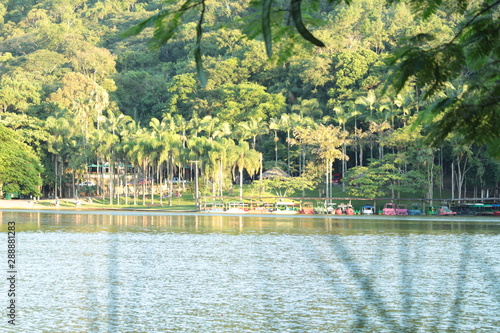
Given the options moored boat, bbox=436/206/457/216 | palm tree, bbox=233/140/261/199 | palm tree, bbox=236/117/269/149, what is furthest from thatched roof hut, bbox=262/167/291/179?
moored boat, bbox=436/206/457/216

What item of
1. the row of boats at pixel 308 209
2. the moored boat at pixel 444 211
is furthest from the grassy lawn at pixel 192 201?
the moored boat at pixel 444 211

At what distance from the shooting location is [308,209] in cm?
8119

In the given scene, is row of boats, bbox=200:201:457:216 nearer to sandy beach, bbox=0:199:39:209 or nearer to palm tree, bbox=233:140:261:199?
palm tree, bbox=233:140:261:199

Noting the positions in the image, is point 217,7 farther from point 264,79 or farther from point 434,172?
point 434,172

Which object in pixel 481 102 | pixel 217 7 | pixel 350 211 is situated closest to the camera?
pixel 481 102

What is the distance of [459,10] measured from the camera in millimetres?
7438

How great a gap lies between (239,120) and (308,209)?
2288 centimetres

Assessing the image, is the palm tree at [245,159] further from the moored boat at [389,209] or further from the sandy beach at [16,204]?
the sandy beach at [16,204]

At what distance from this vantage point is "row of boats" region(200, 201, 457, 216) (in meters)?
78.6

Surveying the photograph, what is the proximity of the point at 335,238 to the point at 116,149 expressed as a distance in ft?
153

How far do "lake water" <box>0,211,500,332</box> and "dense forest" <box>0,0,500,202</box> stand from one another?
27.1 meters

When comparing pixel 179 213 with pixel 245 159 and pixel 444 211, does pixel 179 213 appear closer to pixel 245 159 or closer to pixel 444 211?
pixel 245 159

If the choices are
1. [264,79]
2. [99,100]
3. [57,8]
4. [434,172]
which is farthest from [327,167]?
[57,8]

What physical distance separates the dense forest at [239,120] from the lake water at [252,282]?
2714 cm
